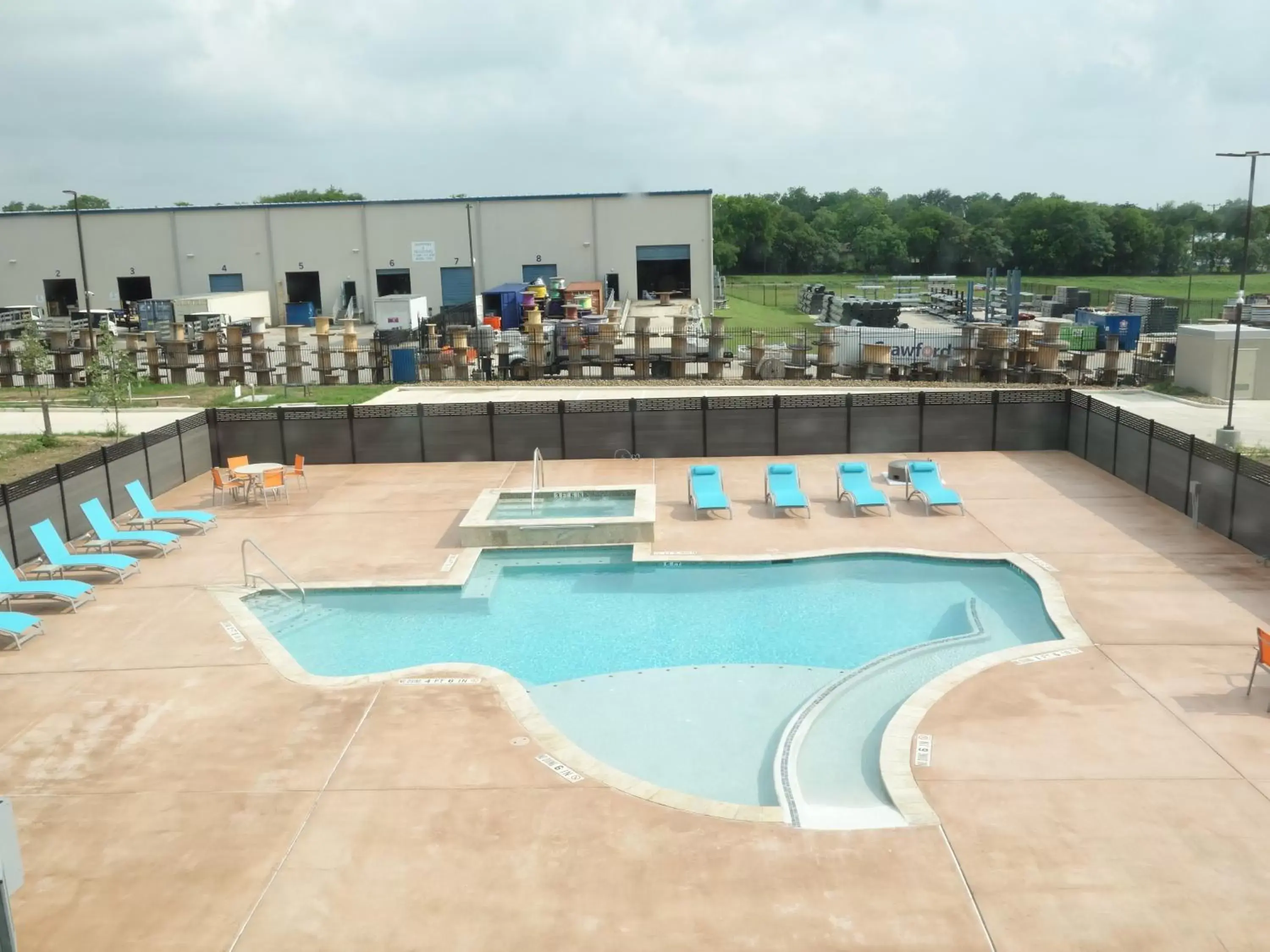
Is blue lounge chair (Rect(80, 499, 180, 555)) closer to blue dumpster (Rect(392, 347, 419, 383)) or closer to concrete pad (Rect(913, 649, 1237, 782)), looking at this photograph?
concrete pad (Rect(913, 649, 1237, 782))

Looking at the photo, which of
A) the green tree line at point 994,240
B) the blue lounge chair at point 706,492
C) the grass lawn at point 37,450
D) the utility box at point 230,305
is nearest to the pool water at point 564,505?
the blue lounge chair at point 706,492

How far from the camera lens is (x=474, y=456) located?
23922mm

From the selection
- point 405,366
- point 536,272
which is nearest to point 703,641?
point 405,366

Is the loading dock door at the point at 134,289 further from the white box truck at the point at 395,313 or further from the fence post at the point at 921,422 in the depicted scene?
the fence post at the point at 921,422

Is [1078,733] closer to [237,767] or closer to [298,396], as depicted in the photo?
[237,767]

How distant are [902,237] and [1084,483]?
361 ft

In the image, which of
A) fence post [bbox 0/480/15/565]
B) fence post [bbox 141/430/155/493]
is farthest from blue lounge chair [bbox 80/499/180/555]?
fence post [bbox 141/430/155/493]

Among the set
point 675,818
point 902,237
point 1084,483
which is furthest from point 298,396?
point 902,237

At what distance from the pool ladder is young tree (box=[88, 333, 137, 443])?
10.3 m

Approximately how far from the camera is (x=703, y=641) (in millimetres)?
14289

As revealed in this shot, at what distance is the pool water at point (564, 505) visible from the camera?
18922 millimetres

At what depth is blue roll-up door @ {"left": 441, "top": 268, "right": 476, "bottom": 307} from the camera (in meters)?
Result: 60.3

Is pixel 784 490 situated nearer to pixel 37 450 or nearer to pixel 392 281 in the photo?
pixel 37 450

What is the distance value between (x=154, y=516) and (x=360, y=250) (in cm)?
4451
